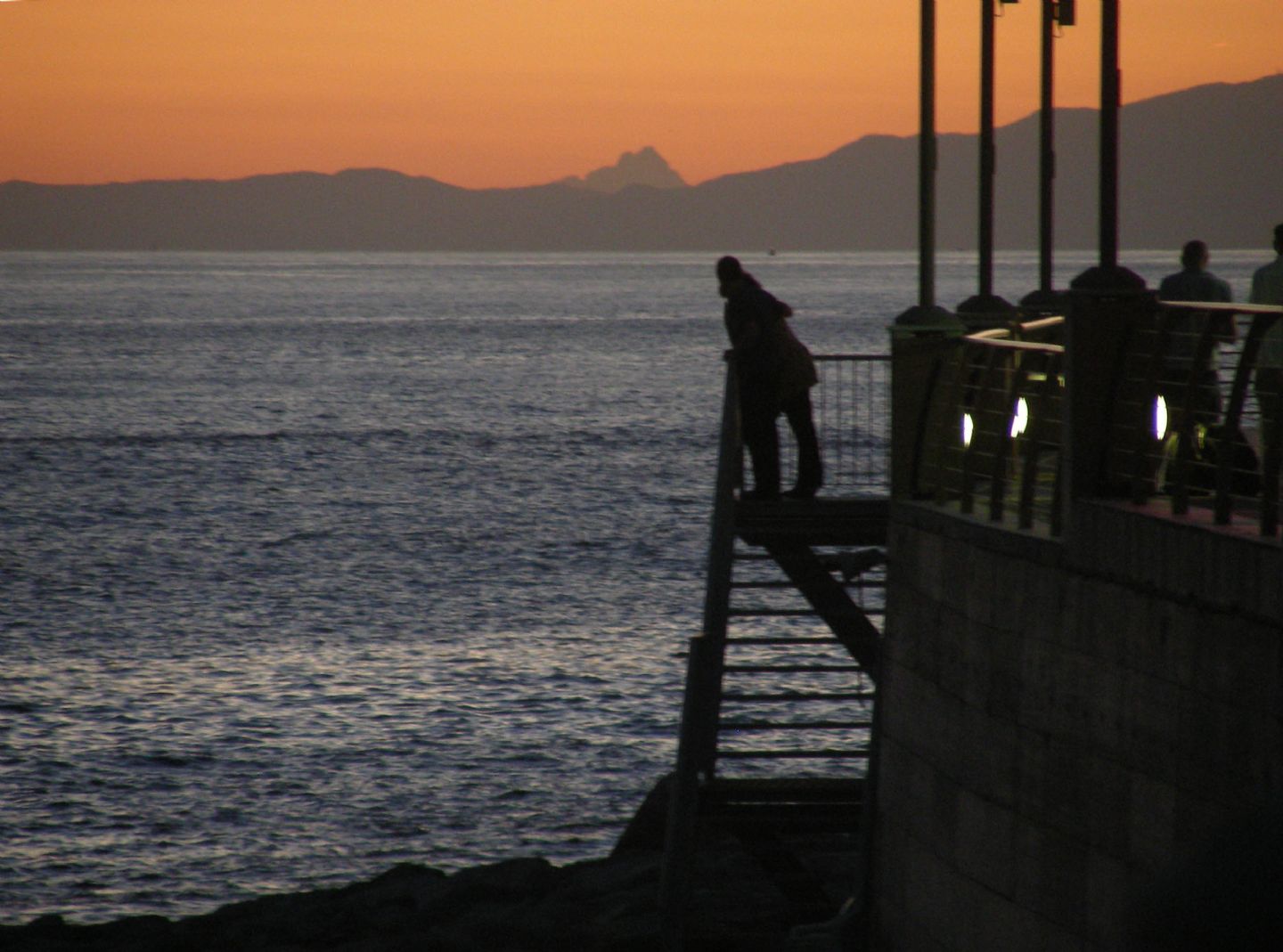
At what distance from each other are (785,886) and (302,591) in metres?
23.0

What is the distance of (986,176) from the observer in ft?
58.8

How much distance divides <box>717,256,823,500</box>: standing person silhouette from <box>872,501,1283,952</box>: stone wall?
2.43 meters

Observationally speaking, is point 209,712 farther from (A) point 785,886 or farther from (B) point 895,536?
(B) point 895,536

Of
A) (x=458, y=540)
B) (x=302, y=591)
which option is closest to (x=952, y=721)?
(x=302, y=591)

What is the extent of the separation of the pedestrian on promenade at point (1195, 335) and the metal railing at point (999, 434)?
0.61 meters

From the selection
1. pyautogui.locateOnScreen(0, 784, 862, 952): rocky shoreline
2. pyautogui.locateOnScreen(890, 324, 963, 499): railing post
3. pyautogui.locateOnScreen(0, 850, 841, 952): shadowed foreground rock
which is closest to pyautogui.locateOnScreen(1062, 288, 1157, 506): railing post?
pyautogui.locateOnScreen(890, 324, 963, 499): railing post

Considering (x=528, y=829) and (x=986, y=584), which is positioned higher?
(x=986, y=584)

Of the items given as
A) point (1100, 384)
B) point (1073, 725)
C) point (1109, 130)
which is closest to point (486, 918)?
point (1073, 725)

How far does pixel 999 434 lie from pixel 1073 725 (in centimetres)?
303

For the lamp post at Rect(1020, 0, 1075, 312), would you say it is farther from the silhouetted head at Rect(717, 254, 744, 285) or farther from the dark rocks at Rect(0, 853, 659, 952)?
the dark rocks at Rect(0, 853, 659, 952)

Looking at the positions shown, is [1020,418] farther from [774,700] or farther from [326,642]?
[326,642]

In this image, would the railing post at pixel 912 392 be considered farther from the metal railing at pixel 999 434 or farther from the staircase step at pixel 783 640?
the staircase step at pixel 783 640

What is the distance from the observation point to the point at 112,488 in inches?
2168

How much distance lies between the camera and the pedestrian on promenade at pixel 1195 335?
25.5ft
